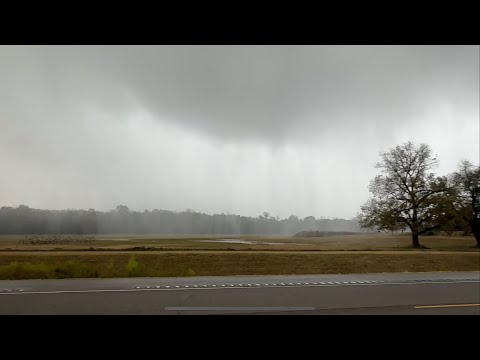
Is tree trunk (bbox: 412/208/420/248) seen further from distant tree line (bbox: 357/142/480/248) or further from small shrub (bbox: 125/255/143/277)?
small shrub (bbox: 125/255/143/277)

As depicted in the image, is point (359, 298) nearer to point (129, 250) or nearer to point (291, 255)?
point (291, 255)

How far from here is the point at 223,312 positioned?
698 centimetres

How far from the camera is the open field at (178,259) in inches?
624

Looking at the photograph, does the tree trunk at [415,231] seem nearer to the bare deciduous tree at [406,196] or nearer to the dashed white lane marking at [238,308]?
the bare deciduous tree at [406,196]

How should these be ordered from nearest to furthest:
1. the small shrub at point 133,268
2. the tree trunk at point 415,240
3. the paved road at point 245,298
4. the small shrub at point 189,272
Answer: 1. the paved road at point 245,298
2. the small shrub at point 133,268
3. the small shrub at point 189,272
4. the tree trunk at point 415,240

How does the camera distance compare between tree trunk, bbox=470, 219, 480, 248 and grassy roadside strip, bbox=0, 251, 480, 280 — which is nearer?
grassy roadside strip, bbox=0, 251, 480, 280

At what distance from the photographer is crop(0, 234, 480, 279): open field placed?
15.9m

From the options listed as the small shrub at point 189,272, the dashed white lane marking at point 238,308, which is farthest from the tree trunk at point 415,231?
the dashed white lane marking at point 238,308

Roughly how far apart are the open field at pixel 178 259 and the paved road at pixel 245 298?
16.2 feet

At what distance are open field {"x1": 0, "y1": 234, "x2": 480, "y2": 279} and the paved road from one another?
16.2 feet

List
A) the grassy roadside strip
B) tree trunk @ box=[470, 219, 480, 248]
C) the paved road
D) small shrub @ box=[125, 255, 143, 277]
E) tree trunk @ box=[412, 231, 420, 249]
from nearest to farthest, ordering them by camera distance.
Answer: the paved road < the grassy roadside strip < small shrub @ box=[125, 255, 143, 277] < tree trunk @ box=[412, 231, 420, 249] < tree trunk @ box=[470, 219, 480, 248]

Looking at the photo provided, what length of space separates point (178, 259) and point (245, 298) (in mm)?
10736

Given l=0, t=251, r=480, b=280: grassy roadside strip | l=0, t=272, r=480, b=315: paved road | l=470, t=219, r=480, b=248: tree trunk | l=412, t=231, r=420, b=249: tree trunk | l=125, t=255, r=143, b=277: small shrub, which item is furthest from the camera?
l=470, t=219, r=480, b=248: tree trunk

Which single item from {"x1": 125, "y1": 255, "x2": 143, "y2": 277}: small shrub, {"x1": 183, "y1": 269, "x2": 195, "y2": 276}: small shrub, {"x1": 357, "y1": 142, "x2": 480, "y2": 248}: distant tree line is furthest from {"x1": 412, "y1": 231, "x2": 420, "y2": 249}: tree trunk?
{"x1": 125, "y1": 255, "x2": 143, "y2": 277}: small shrub
